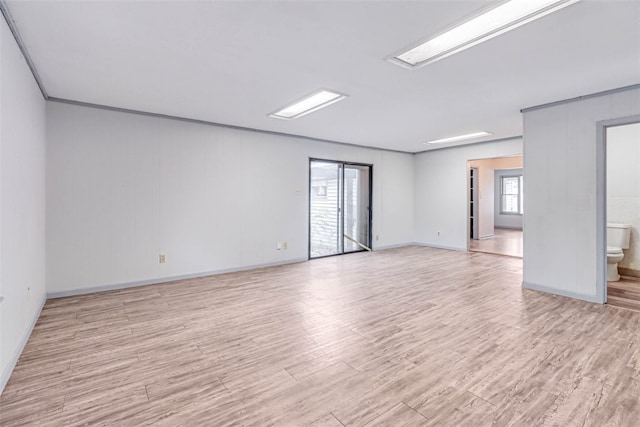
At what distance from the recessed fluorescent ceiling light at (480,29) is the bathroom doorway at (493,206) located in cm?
481

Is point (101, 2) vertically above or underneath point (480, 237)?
above

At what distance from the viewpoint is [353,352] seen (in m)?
2.51

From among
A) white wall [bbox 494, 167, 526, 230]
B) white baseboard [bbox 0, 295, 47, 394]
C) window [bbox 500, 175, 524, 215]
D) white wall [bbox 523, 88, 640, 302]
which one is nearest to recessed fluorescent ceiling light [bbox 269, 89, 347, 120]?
white wall [bbox 523, 88, 640, 302]

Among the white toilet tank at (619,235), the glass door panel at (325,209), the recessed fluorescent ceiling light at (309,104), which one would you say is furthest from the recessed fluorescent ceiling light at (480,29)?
the white toilet tank at (619,235)

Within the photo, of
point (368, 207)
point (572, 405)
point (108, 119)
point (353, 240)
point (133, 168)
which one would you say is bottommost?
point (572, 405)

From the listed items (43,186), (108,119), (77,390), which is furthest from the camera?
(108,119)

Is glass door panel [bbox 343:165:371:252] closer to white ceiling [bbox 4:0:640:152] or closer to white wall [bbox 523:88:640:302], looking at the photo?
white ceiling [bbox 4:0:640:152]

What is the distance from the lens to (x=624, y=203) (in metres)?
4.90

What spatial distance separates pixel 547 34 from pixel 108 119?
4895 mm

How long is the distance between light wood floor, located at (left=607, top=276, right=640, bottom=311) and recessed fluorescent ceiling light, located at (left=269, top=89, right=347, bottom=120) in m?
4.10

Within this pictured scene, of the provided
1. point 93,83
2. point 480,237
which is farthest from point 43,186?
point 480,237

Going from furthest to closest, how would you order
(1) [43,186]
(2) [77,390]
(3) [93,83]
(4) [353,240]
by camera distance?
(4) [353,240]
(1) [43,186]
(3) [93,83]
(2) [77,390]

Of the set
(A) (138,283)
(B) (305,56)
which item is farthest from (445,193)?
(A) (138,283)

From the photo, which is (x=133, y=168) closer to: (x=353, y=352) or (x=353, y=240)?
(x=353, y=352)
